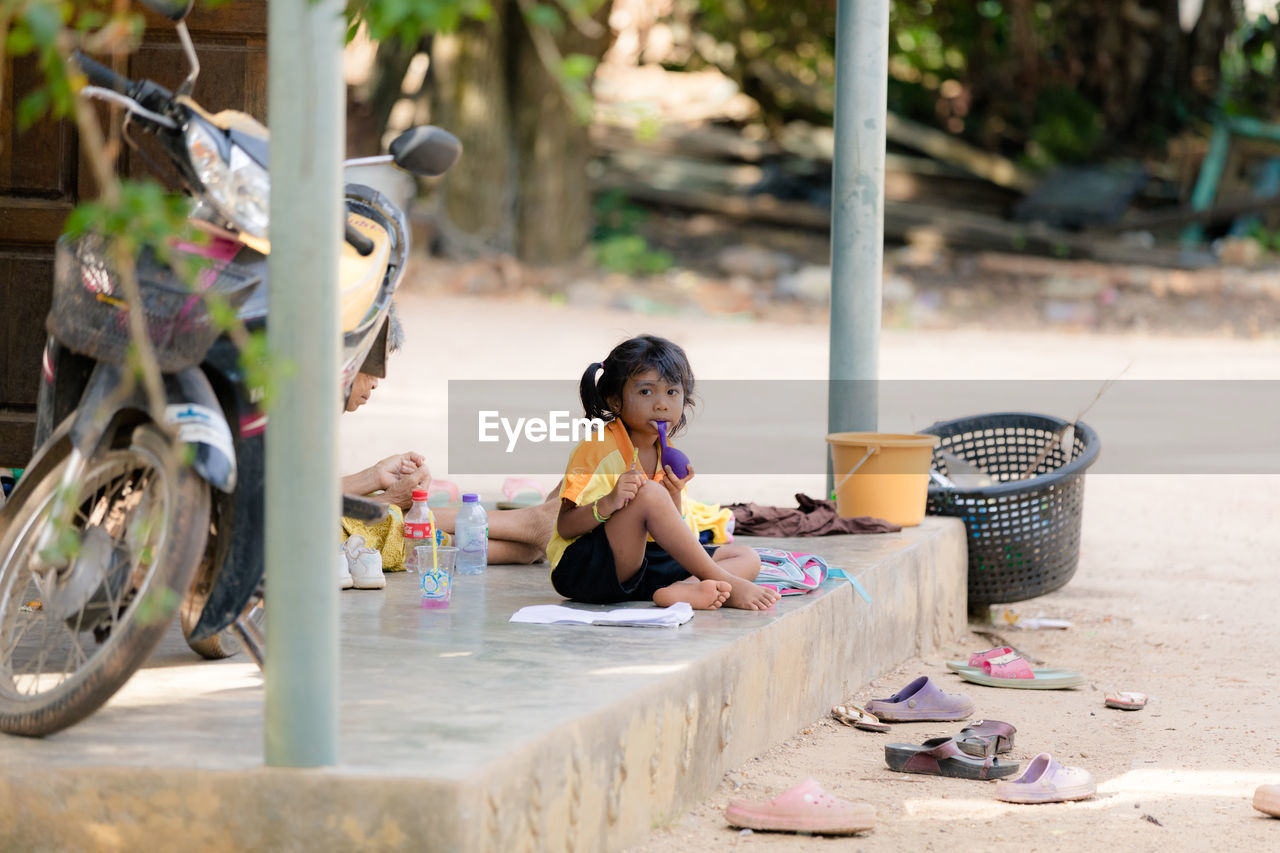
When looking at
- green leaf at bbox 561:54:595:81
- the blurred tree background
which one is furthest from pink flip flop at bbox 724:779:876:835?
the blurred tree background

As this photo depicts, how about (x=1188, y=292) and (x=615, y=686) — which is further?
(x=1188, y=292)

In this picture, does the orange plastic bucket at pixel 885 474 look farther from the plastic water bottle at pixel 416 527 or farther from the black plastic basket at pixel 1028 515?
the plastic water bottle at pixel 416 527

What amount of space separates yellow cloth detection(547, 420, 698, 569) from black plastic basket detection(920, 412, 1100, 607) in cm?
189

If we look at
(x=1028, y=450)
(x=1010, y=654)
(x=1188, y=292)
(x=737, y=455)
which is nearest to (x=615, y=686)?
(x=1010, y=654)

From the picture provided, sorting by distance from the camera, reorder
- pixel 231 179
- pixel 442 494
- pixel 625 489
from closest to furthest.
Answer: pixel 231 179
pixel 625 489
pixel 442 494

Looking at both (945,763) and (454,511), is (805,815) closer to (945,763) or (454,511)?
(945,763)

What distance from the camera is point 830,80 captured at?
68.0 ft

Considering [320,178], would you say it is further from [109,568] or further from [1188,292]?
[1188,292]

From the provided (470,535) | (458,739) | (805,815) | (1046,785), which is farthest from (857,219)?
(458,739)

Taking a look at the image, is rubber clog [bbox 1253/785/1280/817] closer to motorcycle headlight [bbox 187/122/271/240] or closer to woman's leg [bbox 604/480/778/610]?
woman's leg [bbox 604/480/778/610]

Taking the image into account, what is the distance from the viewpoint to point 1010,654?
5.38 metres

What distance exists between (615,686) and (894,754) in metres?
1.05

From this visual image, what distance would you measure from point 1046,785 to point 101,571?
2259 mm

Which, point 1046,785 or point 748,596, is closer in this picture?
→ point 1046,785
